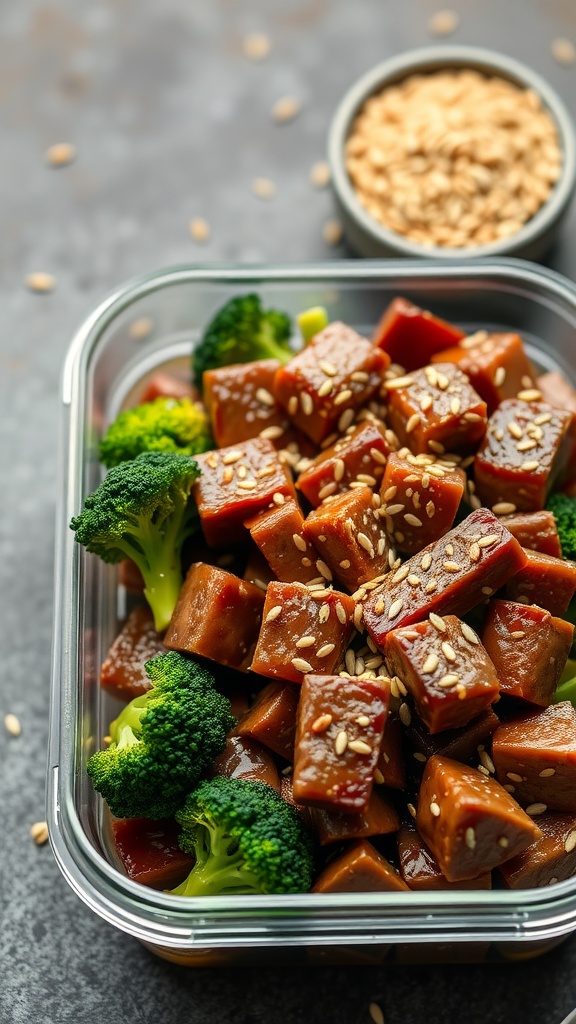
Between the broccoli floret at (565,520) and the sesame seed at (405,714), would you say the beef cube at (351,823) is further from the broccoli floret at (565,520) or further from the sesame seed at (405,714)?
the broccoli floret at (565,520)

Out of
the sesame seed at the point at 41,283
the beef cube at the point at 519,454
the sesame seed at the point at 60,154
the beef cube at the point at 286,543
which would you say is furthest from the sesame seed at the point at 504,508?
the sesame seed at the point at 60,154

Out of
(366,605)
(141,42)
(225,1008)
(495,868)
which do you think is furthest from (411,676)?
(141,42)

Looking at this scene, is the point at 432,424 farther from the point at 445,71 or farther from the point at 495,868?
the point at 445,71

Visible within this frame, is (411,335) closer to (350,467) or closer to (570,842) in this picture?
(350,467)

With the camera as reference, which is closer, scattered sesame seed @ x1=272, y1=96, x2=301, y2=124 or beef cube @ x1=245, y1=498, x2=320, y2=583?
beef cube @ x1=245, y1=498, x2=320, y2=583

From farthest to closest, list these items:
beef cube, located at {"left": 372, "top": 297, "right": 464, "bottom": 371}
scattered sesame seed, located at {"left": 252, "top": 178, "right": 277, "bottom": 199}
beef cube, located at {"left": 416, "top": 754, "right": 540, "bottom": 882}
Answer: scattered sesame seed, located at {"left": 252, "top": 178, "right": 277, "bottom": 199} → beef cube, located at {"left": 372, "top": 297, "right": 464, "bottom": 371} → beef cube, located at {"left": 416, "top": 754, "right": 540, "bottom": 882}

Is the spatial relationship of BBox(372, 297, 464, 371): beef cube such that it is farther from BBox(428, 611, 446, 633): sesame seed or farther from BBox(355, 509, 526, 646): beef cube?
BBox(428, 611, 446, 633): sesame seed

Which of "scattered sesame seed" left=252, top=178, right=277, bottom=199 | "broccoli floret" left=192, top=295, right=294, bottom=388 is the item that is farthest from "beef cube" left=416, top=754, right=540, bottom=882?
"scattered sesame seed" left=252, top=178, right=277, bottom=199
